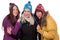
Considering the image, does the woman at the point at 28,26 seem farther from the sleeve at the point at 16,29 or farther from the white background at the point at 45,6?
the white background at the point at 45,6

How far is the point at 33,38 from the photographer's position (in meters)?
2.50

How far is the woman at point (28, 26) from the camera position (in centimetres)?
247

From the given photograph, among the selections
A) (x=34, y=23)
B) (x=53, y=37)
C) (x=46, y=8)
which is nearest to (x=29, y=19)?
(x=34, y=23)

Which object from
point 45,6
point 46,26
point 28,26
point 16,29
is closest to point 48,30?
point 46,26

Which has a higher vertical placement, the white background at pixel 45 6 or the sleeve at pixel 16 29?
the white background at pixel 45 6

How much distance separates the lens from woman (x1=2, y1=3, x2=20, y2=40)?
2.53 meters

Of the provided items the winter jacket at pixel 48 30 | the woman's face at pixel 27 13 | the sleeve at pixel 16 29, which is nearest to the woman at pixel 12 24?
the sleeve at pixel 16 29

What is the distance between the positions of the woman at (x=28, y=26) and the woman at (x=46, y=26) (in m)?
0.07

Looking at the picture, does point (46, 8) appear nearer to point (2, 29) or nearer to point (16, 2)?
point (16, 2)

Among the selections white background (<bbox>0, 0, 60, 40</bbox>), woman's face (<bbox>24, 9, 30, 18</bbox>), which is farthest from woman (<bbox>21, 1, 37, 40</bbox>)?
white background (<bbox>0, 0, 60, 40</bbox>)

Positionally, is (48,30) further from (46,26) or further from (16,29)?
(16,29)

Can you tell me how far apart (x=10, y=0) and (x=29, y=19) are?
1.67 ft

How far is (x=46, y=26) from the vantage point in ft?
8.05

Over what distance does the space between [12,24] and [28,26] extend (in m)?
0.19
